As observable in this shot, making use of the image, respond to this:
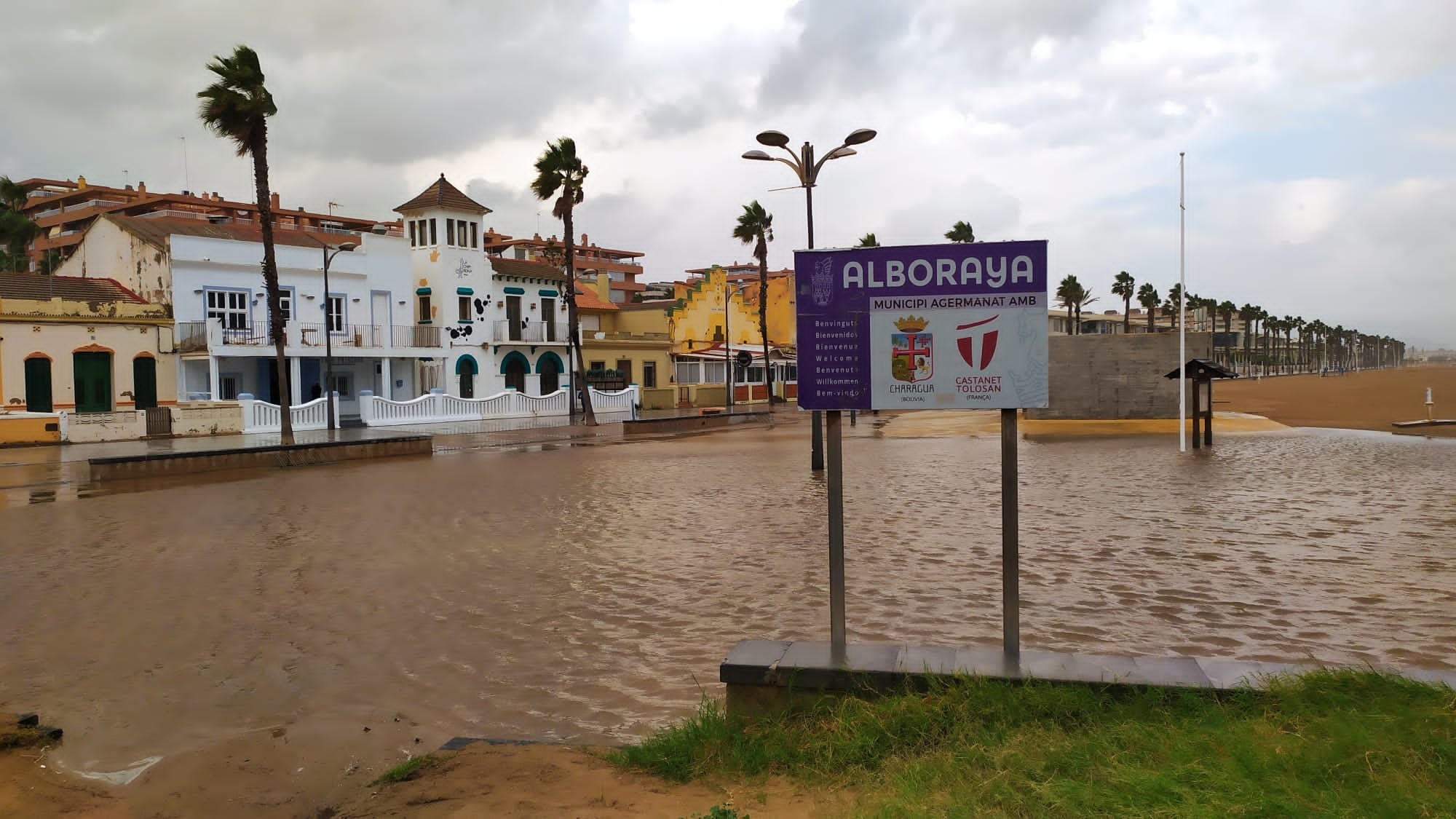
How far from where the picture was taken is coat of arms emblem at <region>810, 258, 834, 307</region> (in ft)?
18.8

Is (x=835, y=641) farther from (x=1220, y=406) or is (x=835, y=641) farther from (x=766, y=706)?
(x=1220, y=406)

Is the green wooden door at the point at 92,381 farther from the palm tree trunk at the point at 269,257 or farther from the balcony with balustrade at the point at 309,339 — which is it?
the palm tree trunk at the point at 269,257

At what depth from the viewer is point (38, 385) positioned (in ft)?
111

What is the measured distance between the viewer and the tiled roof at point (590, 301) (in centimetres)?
6078

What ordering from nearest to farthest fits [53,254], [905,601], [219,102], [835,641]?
[835,641] < [905,601] < [219,102] < [53,254]

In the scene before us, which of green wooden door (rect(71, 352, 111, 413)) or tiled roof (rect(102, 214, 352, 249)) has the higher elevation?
tiled roof (rect(102, 214, 352, 249))

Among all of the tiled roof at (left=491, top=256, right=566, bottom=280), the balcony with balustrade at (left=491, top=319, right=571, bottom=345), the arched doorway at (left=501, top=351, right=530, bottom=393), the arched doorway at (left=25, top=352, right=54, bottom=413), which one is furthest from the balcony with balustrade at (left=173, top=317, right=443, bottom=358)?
the tiled roof at (left=491, top=256, right=566, bottom=280)

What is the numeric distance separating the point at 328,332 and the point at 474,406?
7702mm

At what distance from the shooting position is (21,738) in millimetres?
5656

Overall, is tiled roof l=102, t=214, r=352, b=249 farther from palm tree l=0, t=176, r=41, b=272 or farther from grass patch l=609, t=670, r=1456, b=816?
grass patch l=609, t=670, r=1456, b=816

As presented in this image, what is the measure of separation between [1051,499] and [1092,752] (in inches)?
460

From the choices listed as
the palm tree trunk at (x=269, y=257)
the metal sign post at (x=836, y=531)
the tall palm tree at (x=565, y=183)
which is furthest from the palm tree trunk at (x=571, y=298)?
the metal sign post at (x=836, y=531)

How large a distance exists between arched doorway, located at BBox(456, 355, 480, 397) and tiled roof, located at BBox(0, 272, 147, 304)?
1331 centimetres

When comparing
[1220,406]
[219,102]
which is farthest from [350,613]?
[1220,406]
